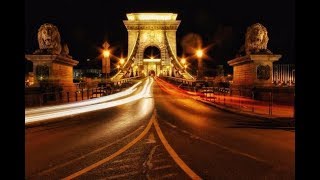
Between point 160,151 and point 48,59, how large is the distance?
18.8m

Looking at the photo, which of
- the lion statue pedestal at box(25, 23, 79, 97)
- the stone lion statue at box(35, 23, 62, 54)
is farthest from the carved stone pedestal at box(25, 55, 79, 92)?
the stone lion statue at box(35, 23, 62, 54)

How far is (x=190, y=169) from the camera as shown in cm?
679

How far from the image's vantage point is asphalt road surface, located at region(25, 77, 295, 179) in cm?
659

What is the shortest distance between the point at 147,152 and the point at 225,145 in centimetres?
213

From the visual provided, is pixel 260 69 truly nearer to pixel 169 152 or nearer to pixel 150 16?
pixel 169 152

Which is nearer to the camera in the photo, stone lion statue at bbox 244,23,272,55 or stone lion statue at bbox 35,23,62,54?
stone lion statue at bbox 35,23,62,54

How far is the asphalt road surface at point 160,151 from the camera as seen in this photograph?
259 inches

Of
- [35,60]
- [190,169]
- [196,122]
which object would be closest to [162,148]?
[190,169]

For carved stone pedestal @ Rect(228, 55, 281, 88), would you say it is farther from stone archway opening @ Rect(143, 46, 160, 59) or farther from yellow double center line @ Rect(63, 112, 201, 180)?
stone archway opening @ Rect(143, 46, 160, 59)

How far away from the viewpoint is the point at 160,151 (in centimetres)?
866

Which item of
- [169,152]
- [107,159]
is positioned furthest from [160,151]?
[107,159]

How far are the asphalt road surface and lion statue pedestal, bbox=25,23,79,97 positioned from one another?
12373 mm

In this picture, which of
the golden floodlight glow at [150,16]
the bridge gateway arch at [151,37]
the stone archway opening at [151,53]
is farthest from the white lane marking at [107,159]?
the stone archway opening at [151,53]

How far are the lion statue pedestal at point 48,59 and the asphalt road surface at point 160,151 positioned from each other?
12373mm
